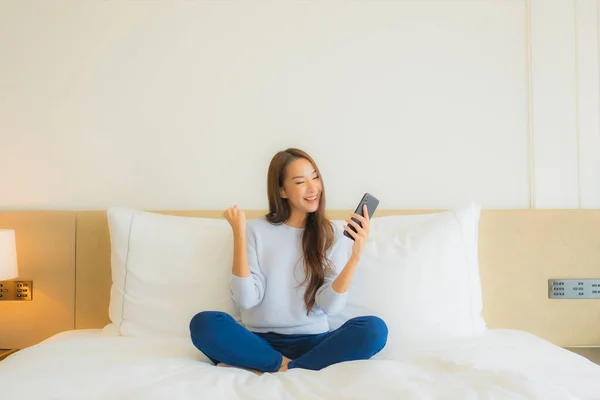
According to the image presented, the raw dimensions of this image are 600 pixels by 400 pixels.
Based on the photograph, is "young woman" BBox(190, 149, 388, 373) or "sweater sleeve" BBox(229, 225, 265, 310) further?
"sweater sleeve" BBox(229, 225, 265, 310)

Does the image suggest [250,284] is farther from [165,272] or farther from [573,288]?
[573,288]

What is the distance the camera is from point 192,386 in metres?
1.28

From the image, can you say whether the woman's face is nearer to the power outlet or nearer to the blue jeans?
the blue jeans

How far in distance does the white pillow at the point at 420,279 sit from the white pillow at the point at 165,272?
0.43 meters

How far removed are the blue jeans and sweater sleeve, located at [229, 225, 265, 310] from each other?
0.13 metres

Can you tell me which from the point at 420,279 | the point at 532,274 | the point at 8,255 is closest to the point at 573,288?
the point at 532,274

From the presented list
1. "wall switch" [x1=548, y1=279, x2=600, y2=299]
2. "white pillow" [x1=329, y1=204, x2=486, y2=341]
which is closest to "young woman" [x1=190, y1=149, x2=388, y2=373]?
"white pillow" [x1=329, y1=204, x2=486, y2=341]

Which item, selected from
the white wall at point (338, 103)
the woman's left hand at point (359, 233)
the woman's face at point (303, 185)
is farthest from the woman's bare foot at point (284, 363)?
the white wall at point (338, 103)

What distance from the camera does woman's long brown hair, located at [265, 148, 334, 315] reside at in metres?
1.78

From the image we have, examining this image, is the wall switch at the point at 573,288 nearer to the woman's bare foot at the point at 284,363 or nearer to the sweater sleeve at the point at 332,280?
the sweater sleeve at the point at 332,280

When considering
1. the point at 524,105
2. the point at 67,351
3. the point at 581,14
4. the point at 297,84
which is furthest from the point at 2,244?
the point at 581,14

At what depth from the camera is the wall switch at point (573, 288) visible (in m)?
2.11

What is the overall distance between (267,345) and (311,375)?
264 mm

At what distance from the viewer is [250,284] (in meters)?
1.73
